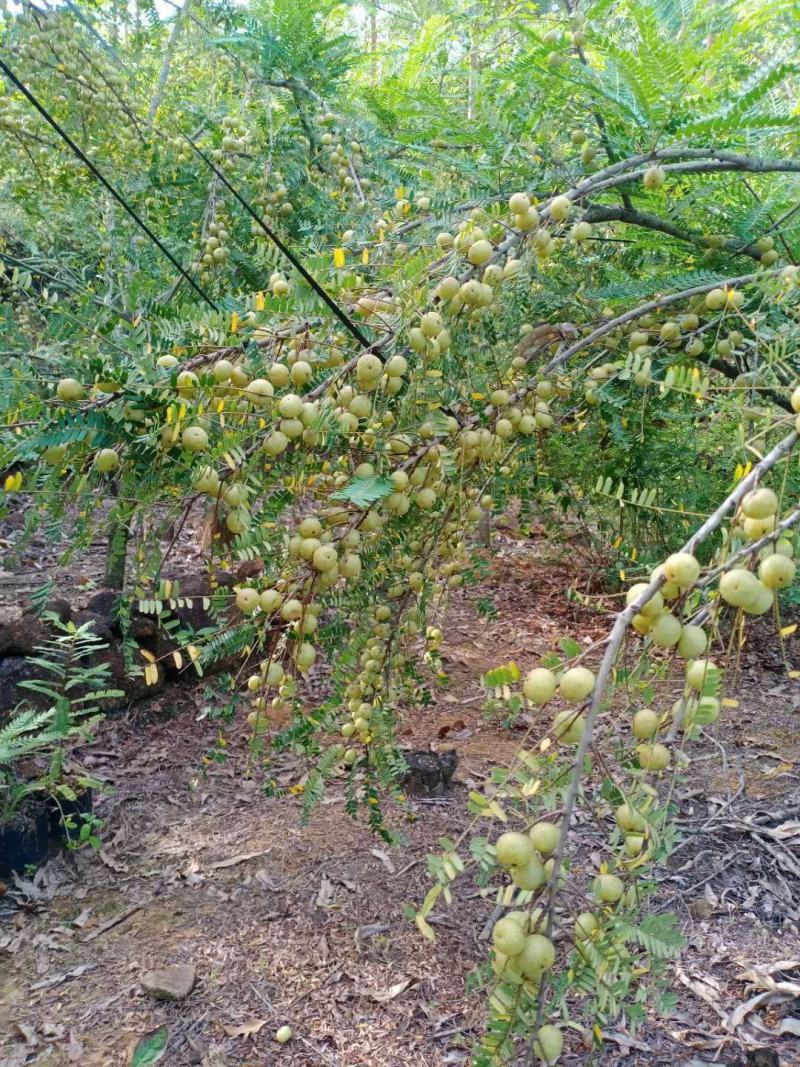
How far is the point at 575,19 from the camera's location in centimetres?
185

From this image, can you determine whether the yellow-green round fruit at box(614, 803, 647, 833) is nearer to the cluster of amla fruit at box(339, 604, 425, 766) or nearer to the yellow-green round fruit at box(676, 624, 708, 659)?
the yellow-green round fruit at box(676, 624, 708, 659)

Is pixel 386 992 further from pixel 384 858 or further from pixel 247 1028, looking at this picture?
pixel 384 858

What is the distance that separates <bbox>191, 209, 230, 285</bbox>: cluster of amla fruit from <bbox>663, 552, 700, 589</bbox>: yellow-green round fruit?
1.98 metres

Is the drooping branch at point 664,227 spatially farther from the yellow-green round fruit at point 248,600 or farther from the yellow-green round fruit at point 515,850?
the yellow-green round fruit at point 515,850

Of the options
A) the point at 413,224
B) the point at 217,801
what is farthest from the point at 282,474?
the point at 217,801

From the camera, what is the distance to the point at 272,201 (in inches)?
96.7

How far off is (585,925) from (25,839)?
2.39m

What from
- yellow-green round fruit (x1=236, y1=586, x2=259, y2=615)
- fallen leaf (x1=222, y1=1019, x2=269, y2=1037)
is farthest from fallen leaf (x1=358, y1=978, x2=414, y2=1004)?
yellow-green round fruit (x1=236, y1=586, x2=259, y2=615)

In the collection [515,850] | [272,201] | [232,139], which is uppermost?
[232,139]

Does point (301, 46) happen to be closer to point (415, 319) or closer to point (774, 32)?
point (774, 32)

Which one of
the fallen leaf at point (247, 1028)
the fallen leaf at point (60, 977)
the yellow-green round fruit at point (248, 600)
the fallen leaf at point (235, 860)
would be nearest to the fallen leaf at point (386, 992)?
the fallen leaf at point (247, 1028)

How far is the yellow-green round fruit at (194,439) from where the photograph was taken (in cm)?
91

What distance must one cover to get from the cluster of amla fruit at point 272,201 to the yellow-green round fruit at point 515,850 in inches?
84.7

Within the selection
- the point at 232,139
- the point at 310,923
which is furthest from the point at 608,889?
the point at 232,139
